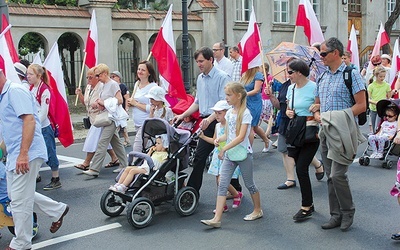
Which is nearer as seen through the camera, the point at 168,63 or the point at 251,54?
the point at 251,54

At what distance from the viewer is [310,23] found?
10.1 metres

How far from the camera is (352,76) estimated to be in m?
5.11

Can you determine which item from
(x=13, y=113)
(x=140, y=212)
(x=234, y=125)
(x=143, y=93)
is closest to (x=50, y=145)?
(x=143, y=93)

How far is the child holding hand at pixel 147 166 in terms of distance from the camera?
5.76 meters

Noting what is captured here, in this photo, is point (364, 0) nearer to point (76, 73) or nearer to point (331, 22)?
point (331, 22)

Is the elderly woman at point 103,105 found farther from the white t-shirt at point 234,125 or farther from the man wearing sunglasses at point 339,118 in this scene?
the man wearing sunglasses at point 339,118

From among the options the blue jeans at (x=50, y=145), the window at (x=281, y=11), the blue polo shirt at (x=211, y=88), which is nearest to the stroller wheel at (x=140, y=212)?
the blue polo shirt at (x=211, y=88)

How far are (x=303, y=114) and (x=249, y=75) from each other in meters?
2.25

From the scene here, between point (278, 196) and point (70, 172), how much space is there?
3.74m

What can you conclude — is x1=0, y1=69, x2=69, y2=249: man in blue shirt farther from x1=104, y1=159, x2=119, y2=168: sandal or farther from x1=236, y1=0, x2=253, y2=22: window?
x1=236, y1=0, x2=253, y2=22: window

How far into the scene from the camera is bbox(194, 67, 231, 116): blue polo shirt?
20.4 feet

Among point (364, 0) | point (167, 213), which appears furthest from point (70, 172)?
point (364, 0)

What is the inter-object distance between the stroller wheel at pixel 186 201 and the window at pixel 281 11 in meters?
19.9

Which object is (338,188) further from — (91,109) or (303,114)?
(91,109)
